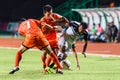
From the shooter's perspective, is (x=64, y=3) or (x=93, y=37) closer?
(x=93, y=37)

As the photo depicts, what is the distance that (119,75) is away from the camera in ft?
48.2

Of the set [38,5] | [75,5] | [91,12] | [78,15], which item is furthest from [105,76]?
[38,5]

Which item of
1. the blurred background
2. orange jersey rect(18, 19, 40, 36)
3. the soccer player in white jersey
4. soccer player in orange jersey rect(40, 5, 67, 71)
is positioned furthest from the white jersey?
the blurred background

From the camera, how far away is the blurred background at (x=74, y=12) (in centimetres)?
4203

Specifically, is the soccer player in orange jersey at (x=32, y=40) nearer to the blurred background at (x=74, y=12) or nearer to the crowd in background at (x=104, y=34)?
the blurred background at (x=74, y=12)

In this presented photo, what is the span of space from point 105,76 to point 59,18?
2607mm

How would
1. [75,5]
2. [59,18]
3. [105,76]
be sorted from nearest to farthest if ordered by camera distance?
[105,76]
[59,18]
[75,5]

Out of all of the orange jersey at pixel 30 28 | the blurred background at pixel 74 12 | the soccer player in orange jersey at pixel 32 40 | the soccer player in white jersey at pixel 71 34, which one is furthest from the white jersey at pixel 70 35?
the blurred background at pixel 74 12

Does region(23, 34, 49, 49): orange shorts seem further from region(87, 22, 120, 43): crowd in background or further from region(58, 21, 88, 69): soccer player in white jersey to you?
region(87, 22, 120, 43): crowd in background

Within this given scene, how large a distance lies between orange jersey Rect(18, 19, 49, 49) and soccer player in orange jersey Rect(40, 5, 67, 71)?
46 cm

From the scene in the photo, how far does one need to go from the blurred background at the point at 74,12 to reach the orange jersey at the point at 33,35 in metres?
25.4

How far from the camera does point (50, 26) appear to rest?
619 inches

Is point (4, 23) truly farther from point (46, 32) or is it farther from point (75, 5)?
point (46, 32)

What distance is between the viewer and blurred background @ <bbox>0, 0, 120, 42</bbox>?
138ft
